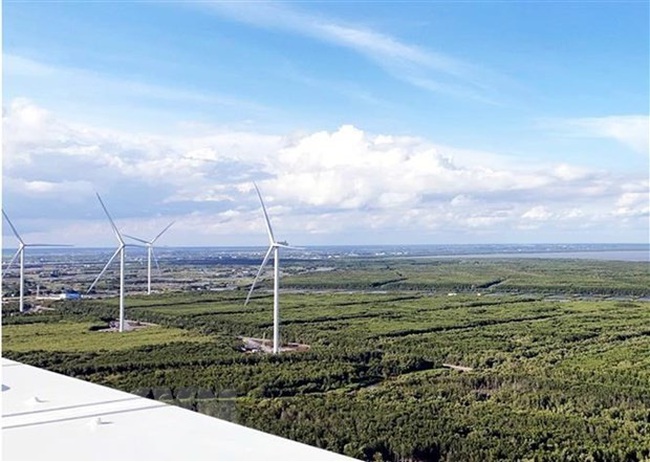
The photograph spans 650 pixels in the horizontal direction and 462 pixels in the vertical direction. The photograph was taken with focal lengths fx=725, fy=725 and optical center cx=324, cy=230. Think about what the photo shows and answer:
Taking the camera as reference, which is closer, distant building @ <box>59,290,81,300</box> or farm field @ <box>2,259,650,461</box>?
farm field @ <box>2,259,650,461</box>

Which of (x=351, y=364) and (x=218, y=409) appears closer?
(x=218, y=409)

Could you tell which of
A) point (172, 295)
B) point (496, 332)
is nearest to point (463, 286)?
point (172, 295)

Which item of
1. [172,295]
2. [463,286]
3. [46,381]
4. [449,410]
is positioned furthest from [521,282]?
[46,381]

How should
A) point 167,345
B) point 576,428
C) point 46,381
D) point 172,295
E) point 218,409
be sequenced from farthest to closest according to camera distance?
point 172,295 < point 167,345 < point 576,428 < point 46,381 < point 218,409

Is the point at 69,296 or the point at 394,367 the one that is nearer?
the point at 394,367

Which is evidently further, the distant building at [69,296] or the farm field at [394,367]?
the distant building at [69,296]

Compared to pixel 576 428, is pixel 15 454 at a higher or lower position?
higher

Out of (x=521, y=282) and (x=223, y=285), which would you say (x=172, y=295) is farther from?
(x=521, y=282)

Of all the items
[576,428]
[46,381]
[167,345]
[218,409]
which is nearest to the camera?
[218,409]
